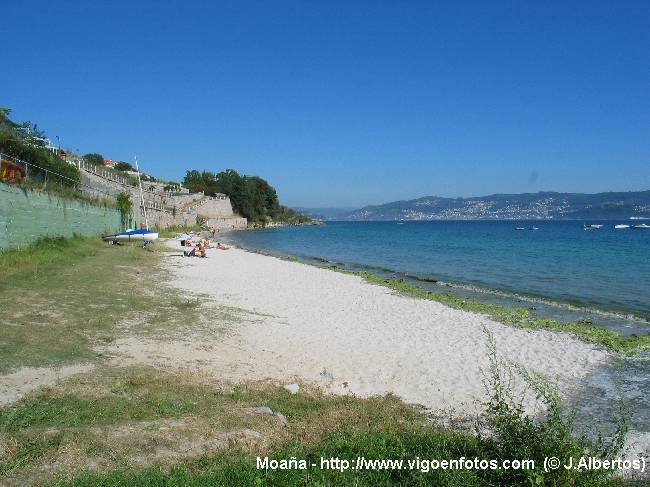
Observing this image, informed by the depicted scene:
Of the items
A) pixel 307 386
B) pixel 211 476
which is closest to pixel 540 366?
pixel 307 386

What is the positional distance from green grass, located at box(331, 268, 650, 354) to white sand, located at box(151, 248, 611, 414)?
23.1 inches

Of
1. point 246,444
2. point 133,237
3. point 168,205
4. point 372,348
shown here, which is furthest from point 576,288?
point 168,205

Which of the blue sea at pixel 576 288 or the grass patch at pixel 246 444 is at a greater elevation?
the grass patch at pixel 246 444

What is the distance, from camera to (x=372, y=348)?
1044 centimetres

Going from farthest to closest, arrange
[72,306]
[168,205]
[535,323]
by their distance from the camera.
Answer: [168,205], [535,323], [72,306]

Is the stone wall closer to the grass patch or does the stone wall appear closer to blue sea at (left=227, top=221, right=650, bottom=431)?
blue sea at (left=227, top=221, right=650, bottom=431)

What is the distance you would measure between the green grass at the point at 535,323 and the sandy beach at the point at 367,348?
586mm

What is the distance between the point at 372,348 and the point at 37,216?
15719 mm

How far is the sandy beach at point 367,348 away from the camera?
8148 millimetres

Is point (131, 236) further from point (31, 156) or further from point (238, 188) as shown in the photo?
point (238, 188)

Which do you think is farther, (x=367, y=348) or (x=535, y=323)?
(x=535, y=323)

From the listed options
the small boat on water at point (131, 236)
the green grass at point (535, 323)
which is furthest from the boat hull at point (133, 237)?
the green grass at point (535, 323)

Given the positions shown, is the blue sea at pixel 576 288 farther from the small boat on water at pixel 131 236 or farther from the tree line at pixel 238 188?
the tree line at pixel 238 188

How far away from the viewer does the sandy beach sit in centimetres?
815
